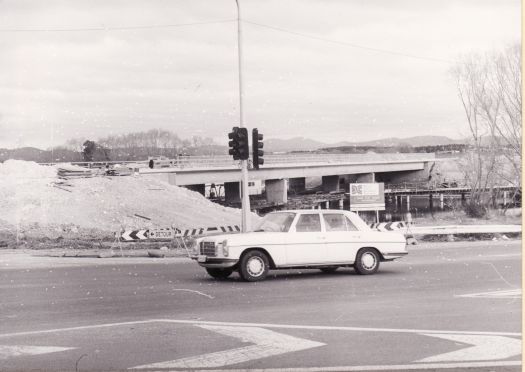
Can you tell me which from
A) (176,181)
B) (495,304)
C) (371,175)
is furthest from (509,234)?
(371,175)

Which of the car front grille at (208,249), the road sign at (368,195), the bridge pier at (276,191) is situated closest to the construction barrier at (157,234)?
the road sign at (368,195)

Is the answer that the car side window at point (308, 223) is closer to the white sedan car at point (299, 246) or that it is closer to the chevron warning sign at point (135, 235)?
the white sedan car at point (299, 246)

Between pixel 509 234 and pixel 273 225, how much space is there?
17.4m

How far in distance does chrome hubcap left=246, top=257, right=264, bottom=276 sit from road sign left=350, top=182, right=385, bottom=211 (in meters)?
14.8

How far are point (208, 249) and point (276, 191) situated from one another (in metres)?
61.8

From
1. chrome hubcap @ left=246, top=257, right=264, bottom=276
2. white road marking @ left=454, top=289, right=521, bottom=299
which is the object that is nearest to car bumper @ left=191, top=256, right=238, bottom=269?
chrome hubcap @ left=246, top=257, right=264, bottom=276

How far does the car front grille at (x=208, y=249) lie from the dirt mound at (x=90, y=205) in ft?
59.4

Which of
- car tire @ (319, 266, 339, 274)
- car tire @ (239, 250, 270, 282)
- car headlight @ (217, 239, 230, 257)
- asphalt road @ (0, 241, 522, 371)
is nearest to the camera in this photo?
asphalt road @ (0, 241, 522, 371)

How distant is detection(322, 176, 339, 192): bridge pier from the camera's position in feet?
288

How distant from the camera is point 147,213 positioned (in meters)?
45.6

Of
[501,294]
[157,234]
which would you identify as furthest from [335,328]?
[157,234]

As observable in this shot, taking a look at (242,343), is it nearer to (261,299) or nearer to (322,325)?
(322,325)

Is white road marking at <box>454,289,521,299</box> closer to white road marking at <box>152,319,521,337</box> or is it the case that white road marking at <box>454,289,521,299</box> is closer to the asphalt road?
the asphalt road

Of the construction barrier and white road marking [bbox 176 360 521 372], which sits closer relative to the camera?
white road marking [bbox 176 360 521 372]
